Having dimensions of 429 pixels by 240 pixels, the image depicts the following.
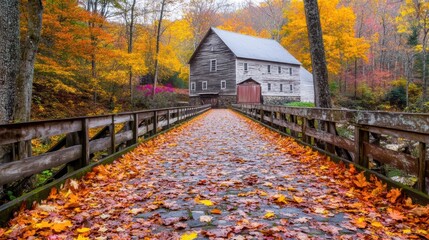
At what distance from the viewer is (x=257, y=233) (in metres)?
3.04

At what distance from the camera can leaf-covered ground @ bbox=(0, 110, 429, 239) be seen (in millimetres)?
3104

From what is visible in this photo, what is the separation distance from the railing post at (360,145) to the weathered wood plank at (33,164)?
15.0 feet

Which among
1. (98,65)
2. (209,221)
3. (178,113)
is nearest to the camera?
(209,221)

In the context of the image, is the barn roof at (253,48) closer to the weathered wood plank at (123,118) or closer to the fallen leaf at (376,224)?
the weathered wood plank at (123,118)

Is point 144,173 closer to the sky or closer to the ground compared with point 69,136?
closer to the ground

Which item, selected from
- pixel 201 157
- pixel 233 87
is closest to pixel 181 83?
pixel 233 87

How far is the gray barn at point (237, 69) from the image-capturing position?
146 ft

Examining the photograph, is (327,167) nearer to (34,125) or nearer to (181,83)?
(34,125)

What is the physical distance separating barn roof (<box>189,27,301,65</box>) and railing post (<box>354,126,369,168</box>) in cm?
3867

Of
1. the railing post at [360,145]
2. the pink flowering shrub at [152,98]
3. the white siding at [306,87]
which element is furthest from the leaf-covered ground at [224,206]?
the white siding at [306,87]

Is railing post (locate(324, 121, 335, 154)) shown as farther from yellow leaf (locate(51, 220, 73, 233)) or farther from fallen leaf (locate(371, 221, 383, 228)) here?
yellow leaf (locate(51, 220, 73, 233))

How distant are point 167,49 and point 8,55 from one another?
36783 millimetres

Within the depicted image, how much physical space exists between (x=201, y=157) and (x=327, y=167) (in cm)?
283

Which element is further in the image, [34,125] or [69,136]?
[69,136]
